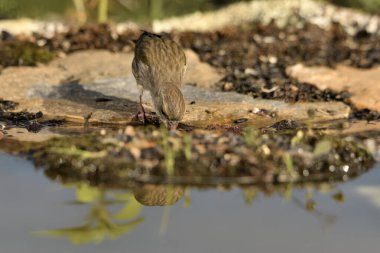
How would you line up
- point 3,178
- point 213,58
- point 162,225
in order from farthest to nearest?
point 213,58 → point 3,178 → point 162,225

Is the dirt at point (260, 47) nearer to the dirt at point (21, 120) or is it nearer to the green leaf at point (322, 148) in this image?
the dirt at point (21, 120)

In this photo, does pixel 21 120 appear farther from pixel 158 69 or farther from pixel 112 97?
pixel 158 69

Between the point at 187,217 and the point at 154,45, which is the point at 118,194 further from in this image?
the point at 154,45

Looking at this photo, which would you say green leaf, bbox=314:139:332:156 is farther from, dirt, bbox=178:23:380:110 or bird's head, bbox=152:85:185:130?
dirt, bbox=178:23:380:110

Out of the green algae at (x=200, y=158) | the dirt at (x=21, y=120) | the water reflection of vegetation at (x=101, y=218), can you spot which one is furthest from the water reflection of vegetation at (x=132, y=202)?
the dirt at (x=21, y=120)

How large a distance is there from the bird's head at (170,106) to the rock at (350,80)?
6.44ft

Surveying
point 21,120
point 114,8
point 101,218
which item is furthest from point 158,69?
point 114,8

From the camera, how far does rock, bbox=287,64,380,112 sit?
821cm

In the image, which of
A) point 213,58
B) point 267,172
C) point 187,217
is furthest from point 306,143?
point 213,58

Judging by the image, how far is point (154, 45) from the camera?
315 inches

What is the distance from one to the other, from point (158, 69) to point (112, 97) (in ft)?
2.45

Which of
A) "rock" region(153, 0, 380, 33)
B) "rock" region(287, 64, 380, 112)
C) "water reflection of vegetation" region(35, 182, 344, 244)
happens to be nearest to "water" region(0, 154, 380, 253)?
"water reflection of vegetation" region(35, 182, 344, 244)

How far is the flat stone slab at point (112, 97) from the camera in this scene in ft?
25.0

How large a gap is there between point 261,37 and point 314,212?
5.89 meters
